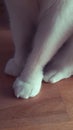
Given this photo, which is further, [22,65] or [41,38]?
[22,65]

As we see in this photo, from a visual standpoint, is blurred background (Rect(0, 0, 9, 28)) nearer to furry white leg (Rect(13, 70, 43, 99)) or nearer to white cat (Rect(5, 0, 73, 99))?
white cat (Rect(5, 0, 73, 99))

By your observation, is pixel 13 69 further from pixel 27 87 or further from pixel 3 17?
pixel 3 17

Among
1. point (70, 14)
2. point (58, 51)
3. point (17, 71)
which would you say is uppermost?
point (70, 14)

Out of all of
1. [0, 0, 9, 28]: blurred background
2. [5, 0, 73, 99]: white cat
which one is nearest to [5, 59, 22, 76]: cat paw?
[5, 0, 73, 99]: white cat

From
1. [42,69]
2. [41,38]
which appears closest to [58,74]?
[42,69]

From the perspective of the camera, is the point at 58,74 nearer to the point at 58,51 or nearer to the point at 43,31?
the point at 58,51

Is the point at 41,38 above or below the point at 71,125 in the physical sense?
above
